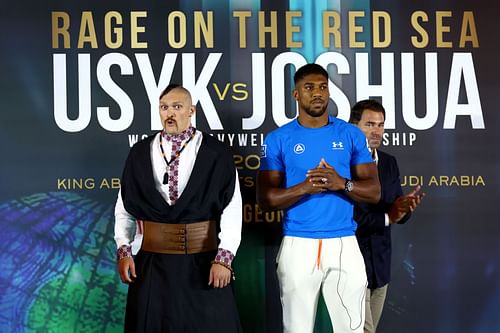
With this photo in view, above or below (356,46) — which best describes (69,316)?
below

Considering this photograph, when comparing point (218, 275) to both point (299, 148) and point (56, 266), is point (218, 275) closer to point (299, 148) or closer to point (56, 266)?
point (299, 148)

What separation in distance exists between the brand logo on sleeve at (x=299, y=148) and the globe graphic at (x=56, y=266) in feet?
4.56

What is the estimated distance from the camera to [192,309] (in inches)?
120

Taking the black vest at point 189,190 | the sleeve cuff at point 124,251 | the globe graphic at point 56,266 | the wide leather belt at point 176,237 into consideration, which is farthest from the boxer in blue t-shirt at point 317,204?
the globe graphic at point 56,266

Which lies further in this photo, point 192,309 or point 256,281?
point 256,281

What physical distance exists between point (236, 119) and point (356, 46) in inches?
33.2

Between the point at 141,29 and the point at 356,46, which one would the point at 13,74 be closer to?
the point at 141,29

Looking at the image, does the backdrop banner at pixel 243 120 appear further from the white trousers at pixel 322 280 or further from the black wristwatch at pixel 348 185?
the black wristwatch at pixel 348 185

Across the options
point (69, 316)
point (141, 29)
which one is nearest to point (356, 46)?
point (141, 29)

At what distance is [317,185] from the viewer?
3016 mm

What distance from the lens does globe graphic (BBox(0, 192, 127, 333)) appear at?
392 cm

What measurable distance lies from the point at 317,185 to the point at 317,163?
178 millimetres

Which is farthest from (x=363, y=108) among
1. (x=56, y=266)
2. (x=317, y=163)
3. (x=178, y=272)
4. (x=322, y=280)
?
(x=56, y=266)

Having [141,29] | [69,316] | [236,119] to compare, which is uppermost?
[141,29]
